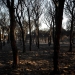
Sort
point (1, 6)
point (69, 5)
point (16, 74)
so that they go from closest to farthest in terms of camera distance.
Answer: point (16, 74) → point (1, 6) → point (69, 5)

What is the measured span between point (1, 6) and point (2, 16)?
26772 mm

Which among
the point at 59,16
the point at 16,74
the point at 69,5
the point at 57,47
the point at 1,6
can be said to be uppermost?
the point at 69,5

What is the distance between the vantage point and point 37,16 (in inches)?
1339

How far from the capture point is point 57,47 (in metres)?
9.48

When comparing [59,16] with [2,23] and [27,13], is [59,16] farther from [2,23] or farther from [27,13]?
[2,23]

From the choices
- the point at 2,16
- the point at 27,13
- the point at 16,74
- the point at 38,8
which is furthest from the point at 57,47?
the point at 2,16

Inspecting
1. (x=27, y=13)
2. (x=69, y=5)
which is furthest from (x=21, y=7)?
(x=69, y=5)

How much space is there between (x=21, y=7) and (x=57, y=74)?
16.7m

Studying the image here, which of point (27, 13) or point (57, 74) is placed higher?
point (27, 13)

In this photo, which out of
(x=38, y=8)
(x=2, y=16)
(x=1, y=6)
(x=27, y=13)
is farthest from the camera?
(x=2, y=16)

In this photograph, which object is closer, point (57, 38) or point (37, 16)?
point (57, 38)

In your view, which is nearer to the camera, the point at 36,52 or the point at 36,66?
the point at 36,66

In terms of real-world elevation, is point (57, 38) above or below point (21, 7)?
below

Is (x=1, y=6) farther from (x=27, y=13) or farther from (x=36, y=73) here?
(x=27, y=13)
